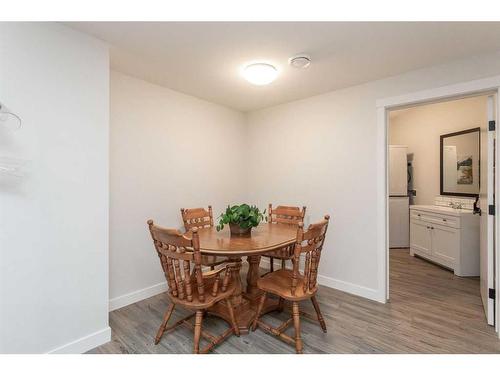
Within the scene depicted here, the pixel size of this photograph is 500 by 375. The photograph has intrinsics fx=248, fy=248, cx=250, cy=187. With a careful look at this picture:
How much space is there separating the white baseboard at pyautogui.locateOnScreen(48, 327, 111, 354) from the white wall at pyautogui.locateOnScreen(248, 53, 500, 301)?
2292 millimetres

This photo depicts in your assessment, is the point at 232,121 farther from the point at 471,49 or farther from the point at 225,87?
the point at 471,49

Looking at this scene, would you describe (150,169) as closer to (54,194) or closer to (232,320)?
(54,194)

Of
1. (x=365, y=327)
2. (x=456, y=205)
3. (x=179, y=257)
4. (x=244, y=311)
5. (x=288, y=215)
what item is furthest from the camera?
(x=456, y=205)

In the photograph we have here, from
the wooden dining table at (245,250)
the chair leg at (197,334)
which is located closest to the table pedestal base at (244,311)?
the wooden dining table at (245,250)

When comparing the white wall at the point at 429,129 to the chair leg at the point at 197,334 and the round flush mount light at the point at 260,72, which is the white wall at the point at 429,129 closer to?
the round flush mount light at the point at 260,72

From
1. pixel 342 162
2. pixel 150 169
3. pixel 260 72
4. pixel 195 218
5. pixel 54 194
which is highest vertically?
pixel 260 72

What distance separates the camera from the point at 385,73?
7.92 feet

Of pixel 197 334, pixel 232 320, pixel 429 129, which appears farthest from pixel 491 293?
pixel 429 129

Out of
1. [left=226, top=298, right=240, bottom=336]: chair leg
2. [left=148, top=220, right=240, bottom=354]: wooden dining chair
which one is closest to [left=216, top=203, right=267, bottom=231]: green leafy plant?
[left=148, top=220, right=240, bottom=354]: wooden dining chair

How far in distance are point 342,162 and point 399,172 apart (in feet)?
8.07

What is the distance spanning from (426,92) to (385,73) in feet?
1.34

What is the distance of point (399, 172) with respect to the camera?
462cm

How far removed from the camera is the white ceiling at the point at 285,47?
1.68 m
